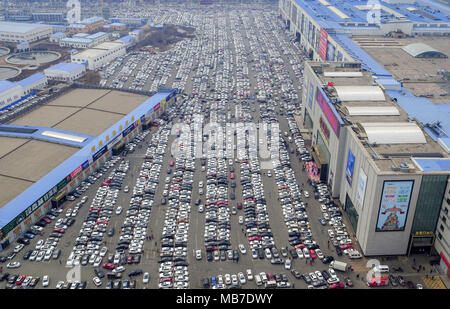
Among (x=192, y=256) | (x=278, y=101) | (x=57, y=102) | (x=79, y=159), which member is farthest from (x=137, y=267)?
(x=278, y=101)

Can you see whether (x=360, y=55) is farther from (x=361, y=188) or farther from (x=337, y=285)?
(x=337, y=285)

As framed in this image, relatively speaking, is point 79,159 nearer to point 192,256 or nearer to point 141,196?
point 141,196

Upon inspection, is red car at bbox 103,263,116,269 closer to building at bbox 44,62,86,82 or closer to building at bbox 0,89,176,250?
building at bbox 0,89,176,250

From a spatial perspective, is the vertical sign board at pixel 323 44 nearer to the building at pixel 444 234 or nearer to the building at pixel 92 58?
the building at pixel 92 58

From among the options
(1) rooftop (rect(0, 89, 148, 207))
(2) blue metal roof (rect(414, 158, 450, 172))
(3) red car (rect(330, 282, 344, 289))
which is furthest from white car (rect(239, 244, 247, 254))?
(1) rooftop (rect(0, 89, 148, 207))

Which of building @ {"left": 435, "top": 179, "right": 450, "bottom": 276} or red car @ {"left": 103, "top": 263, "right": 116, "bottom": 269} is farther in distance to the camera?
red car @ {"left": 103, "top": 263, "right": 116, "bottom": 269}

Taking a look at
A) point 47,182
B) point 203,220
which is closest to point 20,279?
point 47,182

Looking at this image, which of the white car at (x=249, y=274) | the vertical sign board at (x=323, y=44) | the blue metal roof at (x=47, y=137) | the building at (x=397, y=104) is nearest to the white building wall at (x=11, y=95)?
the blue metal roof at (x=47, y=137)

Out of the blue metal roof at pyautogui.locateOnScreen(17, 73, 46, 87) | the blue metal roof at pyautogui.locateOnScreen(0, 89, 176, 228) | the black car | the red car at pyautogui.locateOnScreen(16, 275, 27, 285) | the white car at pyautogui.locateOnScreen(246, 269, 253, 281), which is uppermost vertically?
the blue metal roof at pyautogui.locateOnScreen(17, 73, 46, 87)
